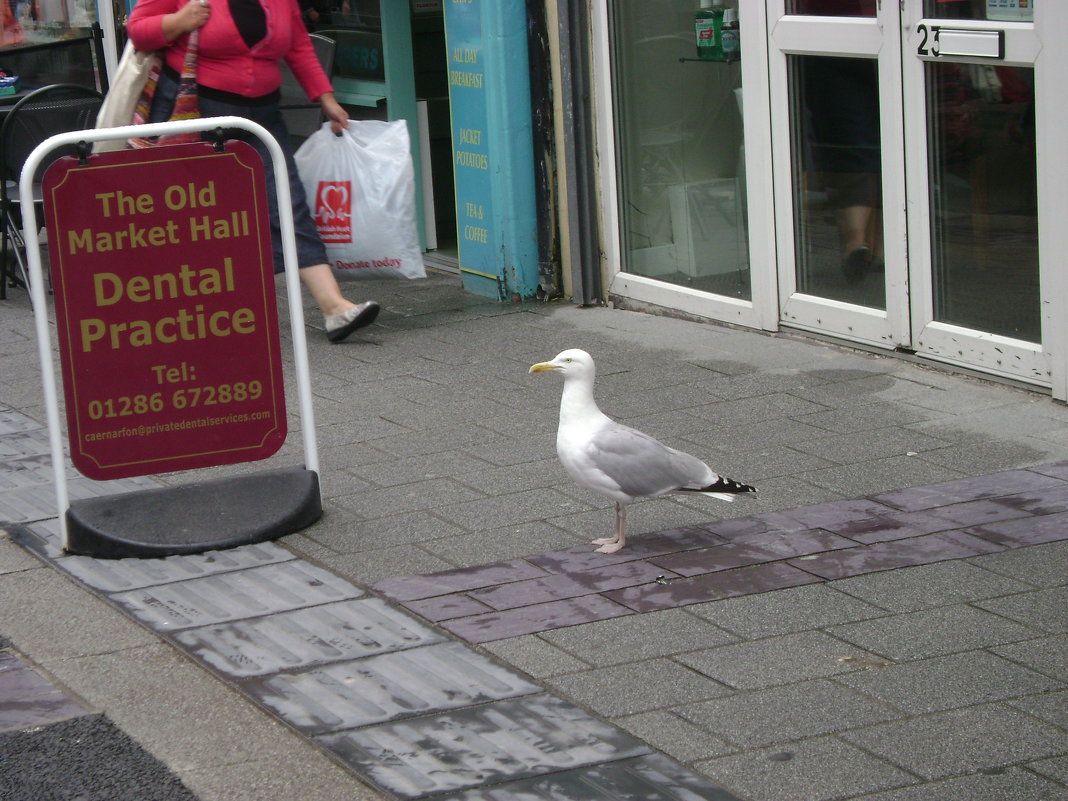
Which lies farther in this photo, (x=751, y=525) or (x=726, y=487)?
(x=751, y=525)

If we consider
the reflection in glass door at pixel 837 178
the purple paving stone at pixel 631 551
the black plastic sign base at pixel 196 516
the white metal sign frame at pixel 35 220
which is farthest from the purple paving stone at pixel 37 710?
the reflection in glass door at pixel 837 178

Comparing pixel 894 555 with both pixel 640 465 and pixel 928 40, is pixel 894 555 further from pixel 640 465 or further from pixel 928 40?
pixel 928 40

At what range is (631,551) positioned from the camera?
4797 mm

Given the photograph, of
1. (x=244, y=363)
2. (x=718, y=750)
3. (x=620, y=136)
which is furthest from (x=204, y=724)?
(x=620, y=136)

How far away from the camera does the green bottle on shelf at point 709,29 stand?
7609 mm

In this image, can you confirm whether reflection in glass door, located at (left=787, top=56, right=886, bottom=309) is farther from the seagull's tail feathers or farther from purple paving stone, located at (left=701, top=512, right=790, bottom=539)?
the seagull's tail feathers

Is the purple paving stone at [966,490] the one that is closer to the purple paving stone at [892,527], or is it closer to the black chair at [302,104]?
the purple paving stone at [892,527]

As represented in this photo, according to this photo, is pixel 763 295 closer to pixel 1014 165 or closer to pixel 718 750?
pixel 1014 165

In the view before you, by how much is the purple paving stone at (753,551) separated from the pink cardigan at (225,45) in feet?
12.8

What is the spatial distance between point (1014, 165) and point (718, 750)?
3.63m

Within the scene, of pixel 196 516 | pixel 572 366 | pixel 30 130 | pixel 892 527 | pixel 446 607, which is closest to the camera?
pixel 446 607

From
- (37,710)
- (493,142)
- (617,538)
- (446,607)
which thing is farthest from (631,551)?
(493,142)

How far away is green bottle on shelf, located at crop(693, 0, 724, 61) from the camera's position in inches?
300

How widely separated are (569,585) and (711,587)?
0.42 meters
